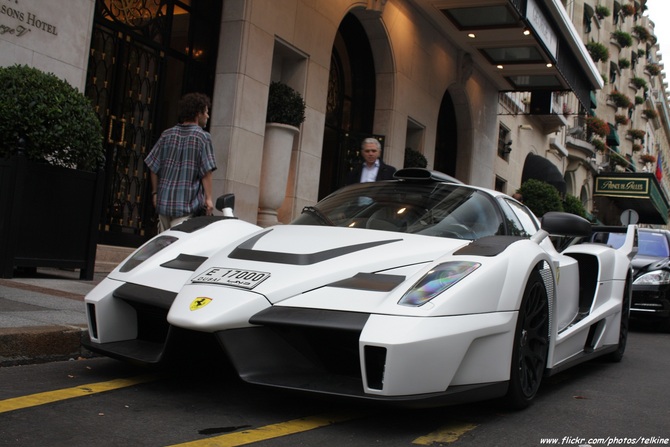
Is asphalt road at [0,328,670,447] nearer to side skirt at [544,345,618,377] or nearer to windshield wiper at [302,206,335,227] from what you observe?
side skirt at [544,345,618,377]

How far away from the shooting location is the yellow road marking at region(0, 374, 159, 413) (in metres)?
3.14

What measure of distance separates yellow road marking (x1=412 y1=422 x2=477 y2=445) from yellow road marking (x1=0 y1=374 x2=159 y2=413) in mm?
1523

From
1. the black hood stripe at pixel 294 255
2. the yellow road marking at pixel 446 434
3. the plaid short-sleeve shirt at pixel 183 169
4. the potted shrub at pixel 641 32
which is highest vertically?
the potted shrub at pixel 641 32

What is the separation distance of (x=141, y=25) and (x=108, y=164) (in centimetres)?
236

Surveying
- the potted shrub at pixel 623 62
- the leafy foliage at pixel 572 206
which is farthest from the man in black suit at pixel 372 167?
the potted shrub at pixel 623 62

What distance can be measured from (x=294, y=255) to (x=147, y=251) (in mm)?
1130

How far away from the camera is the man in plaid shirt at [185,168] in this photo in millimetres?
6285

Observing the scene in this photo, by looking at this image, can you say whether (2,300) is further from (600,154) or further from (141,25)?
(600,154)

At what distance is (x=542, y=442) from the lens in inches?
122

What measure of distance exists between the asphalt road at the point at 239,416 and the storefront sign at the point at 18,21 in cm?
474

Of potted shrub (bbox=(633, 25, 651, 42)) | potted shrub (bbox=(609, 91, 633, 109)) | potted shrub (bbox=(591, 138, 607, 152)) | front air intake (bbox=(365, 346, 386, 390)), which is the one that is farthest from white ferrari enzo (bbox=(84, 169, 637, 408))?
potted shrub (bbox=(633, 25, 651, 42))

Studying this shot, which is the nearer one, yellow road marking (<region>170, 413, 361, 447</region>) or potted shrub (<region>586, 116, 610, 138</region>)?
yellow road marking (<region>170, 413, 361, 447</region>)

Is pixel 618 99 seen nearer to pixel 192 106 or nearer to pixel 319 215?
pixel 192 106

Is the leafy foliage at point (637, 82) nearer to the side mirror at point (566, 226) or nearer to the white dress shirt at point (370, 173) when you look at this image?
the white dress shirt at point (370, 173)
